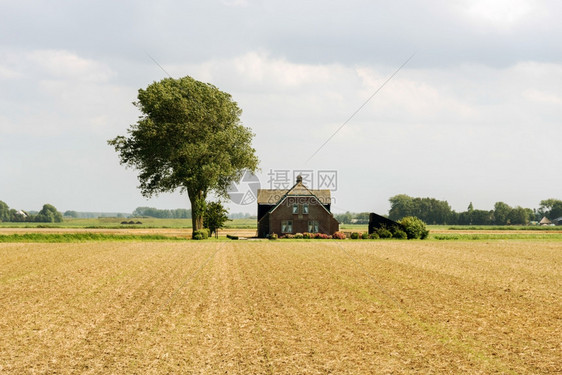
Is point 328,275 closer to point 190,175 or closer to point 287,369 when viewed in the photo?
point 287,369

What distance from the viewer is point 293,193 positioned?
71438 mm

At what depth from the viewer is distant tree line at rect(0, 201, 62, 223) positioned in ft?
588

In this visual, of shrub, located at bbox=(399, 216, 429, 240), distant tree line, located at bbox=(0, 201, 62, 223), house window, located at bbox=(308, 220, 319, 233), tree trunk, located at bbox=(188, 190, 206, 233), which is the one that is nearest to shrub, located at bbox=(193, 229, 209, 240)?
tree trunk, located at bbox=(188, 190, 206, 233)

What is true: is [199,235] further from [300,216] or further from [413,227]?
[413,227]

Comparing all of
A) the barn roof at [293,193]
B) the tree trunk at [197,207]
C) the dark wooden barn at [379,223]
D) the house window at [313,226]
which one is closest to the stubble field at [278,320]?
the tree trunk at [197,207]

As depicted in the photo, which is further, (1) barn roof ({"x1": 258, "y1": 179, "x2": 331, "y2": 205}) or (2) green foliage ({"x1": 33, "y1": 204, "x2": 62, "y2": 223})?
(2) green foliage ({"x1": 33, "y1": 204, "x2": 62, "y2": 223})

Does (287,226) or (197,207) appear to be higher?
(197,207)

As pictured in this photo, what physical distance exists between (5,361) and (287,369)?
6472 mm

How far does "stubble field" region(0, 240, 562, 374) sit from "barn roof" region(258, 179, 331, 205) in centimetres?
4368

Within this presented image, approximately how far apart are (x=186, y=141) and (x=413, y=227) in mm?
31658

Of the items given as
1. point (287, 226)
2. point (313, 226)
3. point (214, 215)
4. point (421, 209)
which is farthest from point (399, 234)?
point (421, 209)

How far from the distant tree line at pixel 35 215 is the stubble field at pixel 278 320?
166 metres

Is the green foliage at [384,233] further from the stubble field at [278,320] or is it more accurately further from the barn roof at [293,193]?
the stubble field at [278,320]

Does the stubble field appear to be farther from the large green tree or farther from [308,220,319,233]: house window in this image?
[308,220,319,233]: house window
